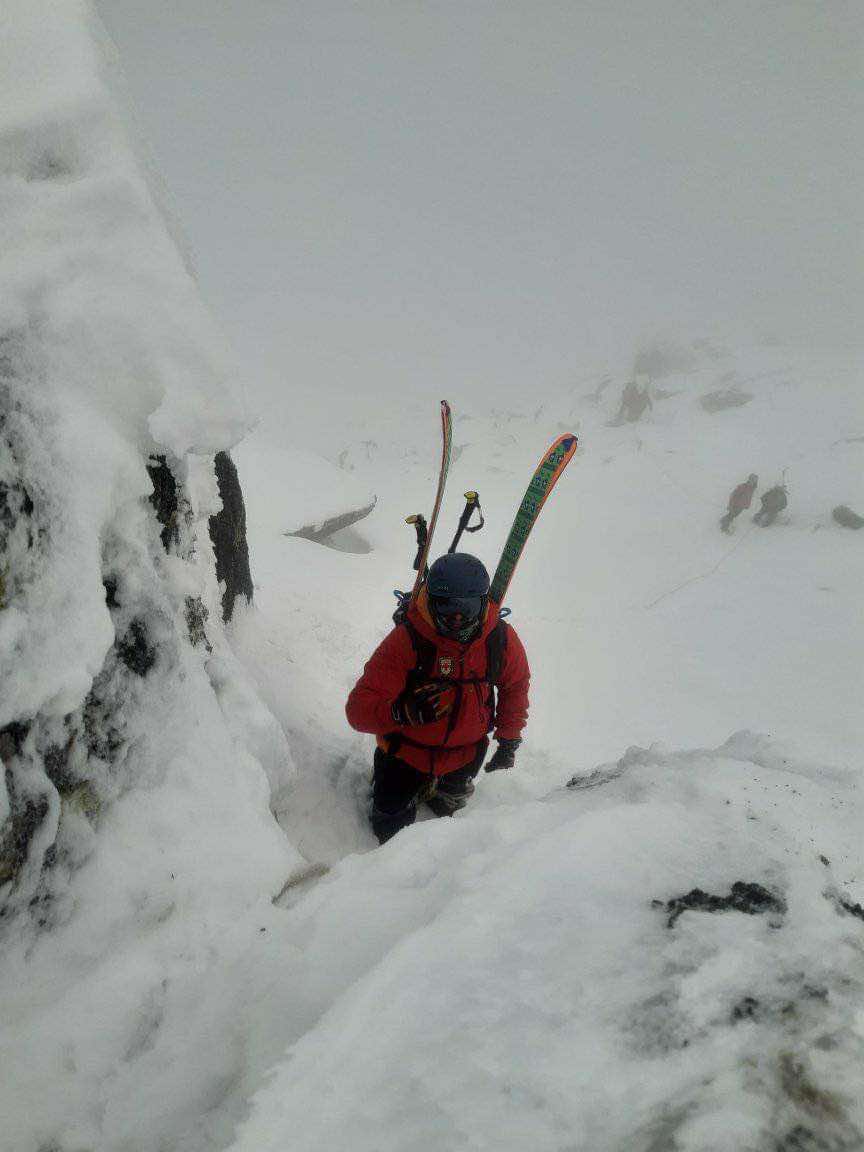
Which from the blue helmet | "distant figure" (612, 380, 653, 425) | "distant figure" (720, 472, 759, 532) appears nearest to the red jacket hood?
the blue helmet

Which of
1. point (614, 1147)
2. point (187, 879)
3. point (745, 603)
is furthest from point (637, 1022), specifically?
point (745, 603)

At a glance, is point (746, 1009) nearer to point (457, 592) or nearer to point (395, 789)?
point (457, 592)

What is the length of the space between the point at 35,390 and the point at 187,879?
190 cm

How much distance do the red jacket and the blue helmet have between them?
164mm

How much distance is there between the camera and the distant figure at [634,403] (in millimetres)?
25812

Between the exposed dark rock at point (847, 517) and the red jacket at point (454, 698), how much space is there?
1578 cm

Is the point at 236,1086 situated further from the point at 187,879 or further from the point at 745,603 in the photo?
the point at 745,603

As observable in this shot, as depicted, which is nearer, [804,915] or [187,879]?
[804,915]

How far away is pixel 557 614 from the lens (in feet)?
39.9

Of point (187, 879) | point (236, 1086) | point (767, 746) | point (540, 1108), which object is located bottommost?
point (767, 746)

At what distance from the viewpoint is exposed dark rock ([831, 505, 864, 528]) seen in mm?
14953

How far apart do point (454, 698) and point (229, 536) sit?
103 inches

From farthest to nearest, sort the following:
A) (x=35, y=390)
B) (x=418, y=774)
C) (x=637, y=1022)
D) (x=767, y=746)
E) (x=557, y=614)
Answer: (x=557, y=614) → (x=418, y=774) → (x=767, y=746) → (x=35, y=390) → (x=637, y=1022)

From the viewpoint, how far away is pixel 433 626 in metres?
3.47
